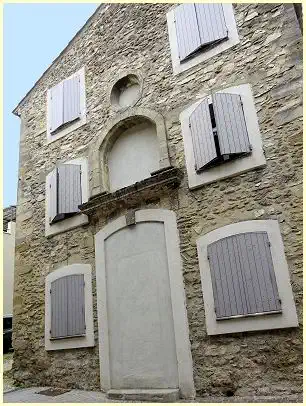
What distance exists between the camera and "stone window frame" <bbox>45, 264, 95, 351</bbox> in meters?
6.69

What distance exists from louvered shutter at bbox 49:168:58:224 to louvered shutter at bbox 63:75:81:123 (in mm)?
1443

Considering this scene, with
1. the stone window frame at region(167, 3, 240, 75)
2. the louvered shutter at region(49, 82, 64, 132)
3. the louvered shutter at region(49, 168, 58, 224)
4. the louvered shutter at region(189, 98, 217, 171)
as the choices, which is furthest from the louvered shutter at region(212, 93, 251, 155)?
the louvered shutter at region(49, 82, 64, 132)

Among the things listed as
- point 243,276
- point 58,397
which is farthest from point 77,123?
point 58,397

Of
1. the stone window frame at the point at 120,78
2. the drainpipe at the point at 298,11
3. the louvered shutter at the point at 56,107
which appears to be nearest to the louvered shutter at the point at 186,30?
the stone window frame at the point at 120,78

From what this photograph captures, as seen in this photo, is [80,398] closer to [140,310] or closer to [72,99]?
[140,310]

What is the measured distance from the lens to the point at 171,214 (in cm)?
626

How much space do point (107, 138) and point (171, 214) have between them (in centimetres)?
259

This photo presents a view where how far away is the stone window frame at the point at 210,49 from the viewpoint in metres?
6.59

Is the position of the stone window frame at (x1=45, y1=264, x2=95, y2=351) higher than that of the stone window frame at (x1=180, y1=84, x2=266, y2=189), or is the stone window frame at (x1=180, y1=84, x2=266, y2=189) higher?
the stone window frame at (x1=180, y1=84, x2=266, y2=189)

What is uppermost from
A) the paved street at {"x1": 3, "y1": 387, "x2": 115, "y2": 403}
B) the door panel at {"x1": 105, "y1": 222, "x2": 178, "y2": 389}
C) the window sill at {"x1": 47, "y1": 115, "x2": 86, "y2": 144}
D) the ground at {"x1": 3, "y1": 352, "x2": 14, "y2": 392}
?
the window sill at {"x1": 47, "y1": 115, "x2": 86, "y2": 144}

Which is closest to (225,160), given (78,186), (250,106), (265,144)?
(265,144)

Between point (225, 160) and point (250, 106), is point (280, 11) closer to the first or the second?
point (250, 106)

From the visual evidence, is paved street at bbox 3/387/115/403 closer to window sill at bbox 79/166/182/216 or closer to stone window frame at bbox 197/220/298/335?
stone window frame at bbox 197/220/298/335

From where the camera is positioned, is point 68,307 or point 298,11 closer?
point 298,11
